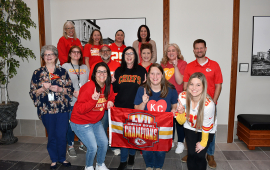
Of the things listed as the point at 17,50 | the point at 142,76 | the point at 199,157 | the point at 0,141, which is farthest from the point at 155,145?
the point at 0,141

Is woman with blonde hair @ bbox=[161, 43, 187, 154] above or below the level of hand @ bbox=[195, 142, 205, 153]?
above

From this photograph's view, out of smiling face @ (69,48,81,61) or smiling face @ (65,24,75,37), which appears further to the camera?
smiling face @ (65,24,75,37)

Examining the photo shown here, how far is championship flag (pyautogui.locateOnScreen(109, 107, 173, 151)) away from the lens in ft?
7.86

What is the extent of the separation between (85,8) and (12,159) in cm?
322

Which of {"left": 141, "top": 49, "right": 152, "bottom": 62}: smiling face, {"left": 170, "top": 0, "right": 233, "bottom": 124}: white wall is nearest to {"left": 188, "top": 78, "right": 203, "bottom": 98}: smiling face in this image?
{"left": 141, "top": 49, "right": 152, "bottom": 62}: smiling face

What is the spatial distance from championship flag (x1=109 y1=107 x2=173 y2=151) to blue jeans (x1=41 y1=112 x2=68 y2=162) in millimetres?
898

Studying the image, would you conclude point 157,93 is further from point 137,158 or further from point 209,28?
point 209,28

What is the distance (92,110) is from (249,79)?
3271mm

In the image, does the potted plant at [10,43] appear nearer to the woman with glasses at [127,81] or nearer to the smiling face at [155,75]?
the woman with glasses at [127,81]

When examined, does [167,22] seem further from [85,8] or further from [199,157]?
[199,157]

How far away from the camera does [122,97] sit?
8.77 feet

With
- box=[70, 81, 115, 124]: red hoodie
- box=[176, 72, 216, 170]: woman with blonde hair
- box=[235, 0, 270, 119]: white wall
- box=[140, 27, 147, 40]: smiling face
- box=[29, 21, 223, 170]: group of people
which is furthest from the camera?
box=[235, 0, 270, 119]: white wall

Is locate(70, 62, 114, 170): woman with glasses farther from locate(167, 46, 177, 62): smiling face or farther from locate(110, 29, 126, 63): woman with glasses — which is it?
locate(167, 46, 177, 62): smiling face

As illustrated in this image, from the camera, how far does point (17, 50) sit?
3.49 m
